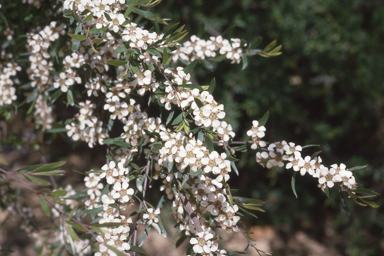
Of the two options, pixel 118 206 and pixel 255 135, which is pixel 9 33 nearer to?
pixel 118 206

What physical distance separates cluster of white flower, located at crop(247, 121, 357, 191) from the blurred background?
31.6 inches

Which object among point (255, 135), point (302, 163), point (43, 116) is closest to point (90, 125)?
point (43, 116)

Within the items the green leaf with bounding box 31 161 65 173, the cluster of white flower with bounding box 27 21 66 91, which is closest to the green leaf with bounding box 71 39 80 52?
the cluster of white flower with bounding box 27 21 66 91

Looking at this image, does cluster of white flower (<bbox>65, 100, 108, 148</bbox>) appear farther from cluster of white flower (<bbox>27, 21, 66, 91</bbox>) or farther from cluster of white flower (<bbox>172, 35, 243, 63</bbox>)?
cluster of white flower (<bbox>172, 35, 243, 63</bbox>)

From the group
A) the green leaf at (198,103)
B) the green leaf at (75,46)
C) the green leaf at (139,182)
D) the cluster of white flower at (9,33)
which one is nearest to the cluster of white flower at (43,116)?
the cluster of white flower at (9,33)

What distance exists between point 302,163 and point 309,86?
1.37 m

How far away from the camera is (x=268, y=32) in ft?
5.50

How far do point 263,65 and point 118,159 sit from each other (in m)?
1.14

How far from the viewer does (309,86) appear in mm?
1944

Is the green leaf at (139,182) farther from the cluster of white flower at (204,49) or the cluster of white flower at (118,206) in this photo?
the cluster of white flower at (204,49)

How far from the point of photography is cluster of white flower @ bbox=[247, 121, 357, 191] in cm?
70

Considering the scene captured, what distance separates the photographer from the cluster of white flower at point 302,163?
70 cm

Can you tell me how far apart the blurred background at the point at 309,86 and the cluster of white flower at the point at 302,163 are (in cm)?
80

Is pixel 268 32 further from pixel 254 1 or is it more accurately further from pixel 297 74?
pixel 297 74
